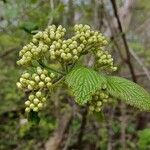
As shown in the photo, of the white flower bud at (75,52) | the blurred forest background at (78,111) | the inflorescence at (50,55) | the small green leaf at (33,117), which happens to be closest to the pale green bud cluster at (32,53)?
the inflorescence at (50,55)

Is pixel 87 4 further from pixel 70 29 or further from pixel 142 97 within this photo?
pixel 142 97

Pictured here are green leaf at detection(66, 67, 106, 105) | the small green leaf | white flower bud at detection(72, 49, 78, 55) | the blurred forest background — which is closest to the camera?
green leaf at detection(66, 67, 106, 105)

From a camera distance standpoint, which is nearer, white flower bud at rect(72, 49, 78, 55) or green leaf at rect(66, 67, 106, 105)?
green leaf at rect(66, 67, 106, 105)

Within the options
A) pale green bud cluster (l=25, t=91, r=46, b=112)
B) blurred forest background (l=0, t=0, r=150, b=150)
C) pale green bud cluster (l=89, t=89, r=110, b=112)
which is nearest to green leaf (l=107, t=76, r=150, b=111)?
pale green bud cluster (l=89, t=89, r=110, b=112)

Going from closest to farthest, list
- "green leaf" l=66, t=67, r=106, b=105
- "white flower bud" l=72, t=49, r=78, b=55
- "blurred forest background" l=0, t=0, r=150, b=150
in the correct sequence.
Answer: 1. "green leaf" l=66, t=67, r=106, b=105
2. "white flower bud" l=72, t=49, r=78, b=55
3. "blurred forest background" l=0, t=0, r=150, b=150

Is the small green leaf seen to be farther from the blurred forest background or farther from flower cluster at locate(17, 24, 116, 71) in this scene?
the blurred forest background

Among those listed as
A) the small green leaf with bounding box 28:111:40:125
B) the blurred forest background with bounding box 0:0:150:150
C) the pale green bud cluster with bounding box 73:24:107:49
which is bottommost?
the small green leaf with bounding box 28:111:40:125

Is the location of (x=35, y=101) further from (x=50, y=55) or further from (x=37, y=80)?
(x=50, y=55)

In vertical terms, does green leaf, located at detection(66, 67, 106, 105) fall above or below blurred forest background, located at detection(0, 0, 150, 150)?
below
